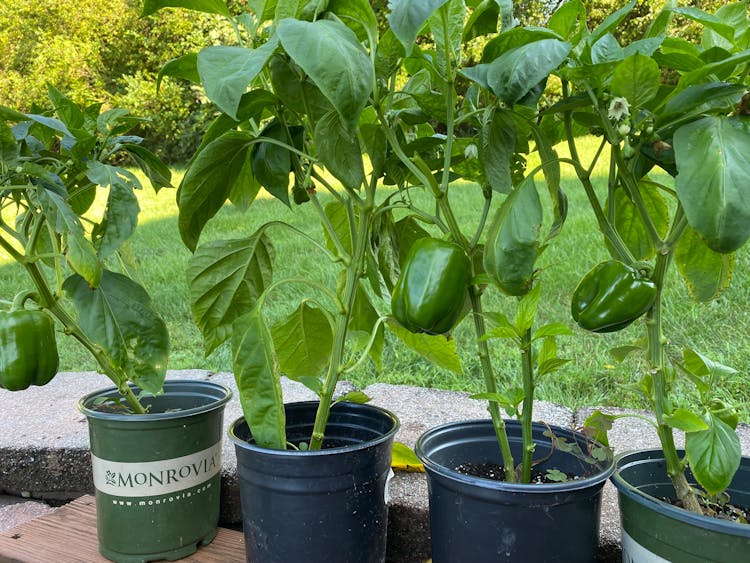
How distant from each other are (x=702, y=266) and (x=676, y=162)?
11.6 inches

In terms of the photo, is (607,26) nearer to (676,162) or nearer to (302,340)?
(676,162)

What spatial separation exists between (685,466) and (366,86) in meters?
0.62

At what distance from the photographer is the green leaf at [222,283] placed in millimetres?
1044

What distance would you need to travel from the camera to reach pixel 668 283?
2.49m

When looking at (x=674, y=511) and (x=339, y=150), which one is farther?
(x=339, y=150)

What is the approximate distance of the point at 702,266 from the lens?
0.91 metres

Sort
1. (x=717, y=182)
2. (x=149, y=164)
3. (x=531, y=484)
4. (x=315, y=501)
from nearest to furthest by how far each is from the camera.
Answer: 1. (x=717, y=182)
2. (x=531, y=484)
3. (x=315, y=501)
4. (x=149, y=164)

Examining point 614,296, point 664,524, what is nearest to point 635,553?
point 664,524

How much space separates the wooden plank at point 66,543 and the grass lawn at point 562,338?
48cm

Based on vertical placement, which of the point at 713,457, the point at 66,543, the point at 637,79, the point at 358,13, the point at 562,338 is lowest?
the point at 66,543

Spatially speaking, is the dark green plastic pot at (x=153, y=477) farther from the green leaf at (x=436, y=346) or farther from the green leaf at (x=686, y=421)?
the green leaf at (x=686, y=421)

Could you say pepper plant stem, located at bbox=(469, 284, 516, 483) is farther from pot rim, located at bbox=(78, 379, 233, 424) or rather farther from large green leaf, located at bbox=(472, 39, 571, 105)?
pot rim, located at bbox=(78, 379, 233, 424)

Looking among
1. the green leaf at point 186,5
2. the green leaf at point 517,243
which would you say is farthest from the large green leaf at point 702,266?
the green leaf at point 186,5

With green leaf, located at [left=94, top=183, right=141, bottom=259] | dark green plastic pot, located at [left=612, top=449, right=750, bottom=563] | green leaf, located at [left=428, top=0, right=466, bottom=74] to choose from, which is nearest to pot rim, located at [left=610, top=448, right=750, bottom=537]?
dark green plastic pot, located at [left=612, top=449, right=750, bottom=563]
